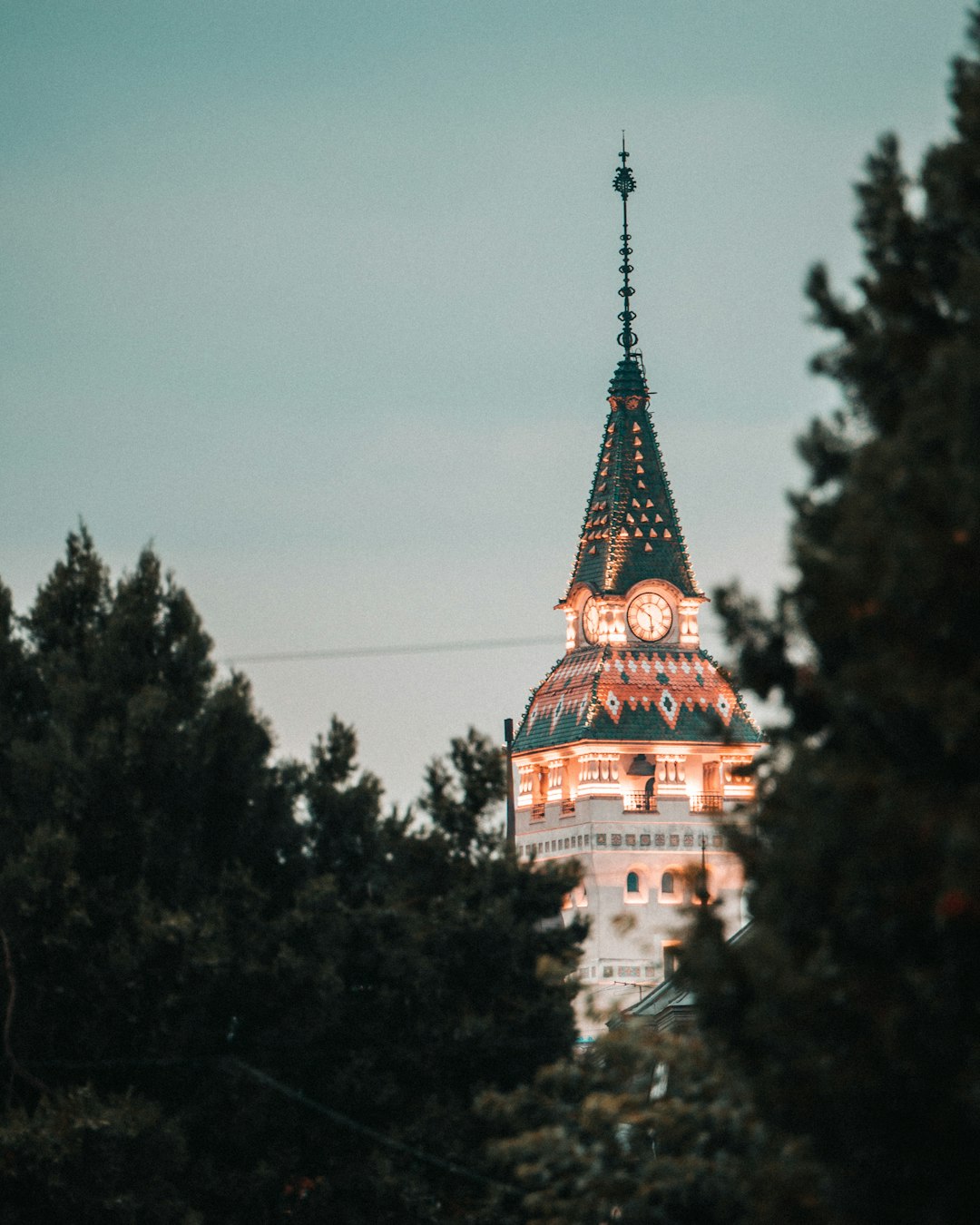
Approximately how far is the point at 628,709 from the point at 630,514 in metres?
10.7

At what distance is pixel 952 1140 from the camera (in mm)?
15773

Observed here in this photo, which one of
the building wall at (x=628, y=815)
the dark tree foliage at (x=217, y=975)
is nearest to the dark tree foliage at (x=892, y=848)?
the dark tree foliage at (x=217, y=975)

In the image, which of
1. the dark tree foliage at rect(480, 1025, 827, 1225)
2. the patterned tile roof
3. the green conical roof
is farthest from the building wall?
the dark tree foliage at rect(480, 1025, 827, 1225)

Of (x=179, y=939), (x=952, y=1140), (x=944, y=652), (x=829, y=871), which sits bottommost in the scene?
(x=952, y=1140)

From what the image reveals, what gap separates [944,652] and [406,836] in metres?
21.4

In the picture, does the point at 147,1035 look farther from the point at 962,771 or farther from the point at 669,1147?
the point at 962,771

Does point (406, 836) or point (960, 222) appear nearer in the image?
point (960, 222)

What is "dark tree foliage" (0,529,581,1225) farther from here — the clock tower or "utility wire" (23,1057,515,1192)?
the clock tower

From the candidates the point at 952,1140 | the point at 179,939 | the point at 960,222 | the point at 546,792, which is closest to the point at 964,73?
the point at 960,222

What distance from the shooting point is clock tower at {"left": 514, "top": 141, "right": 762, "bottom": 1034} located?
422 ft

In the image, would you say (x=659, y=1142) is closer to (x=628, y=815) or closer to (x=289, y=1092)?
(x=289, y=1092)

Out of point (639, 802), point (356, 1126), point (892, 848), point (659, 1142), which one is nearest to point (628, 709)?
point (639, 802)

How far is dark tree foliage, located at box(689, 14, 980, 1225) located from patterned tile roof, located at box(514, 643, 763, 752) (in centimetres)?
11293

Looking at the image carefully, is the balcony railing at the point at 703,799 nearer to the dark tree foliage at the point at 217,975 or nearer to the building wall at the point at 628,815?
the building wall at the point at 628,815
